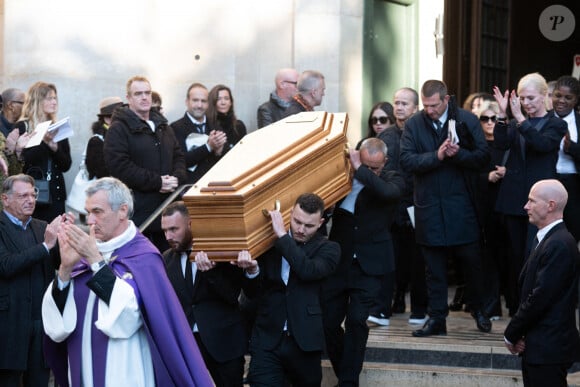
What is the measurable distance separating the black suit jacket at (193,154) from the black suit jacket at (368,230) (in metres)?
1.81

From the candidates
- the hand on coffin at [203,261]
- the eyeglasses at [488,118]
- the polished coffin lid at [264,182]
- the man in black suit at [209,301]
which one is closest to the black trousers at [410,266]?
the eyeglasses at [488,118]

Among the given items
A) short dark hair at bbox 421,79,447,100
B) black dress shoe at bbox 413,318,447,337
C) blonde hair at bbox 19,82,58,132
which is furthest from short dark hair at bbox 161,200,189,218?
black dress shoe at bbox 413,318,447,337

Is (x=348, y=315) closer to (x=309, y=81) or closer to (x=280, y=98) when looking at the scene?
(x=309, y=81)

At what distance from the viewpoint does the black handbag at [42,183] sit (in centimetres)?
1043

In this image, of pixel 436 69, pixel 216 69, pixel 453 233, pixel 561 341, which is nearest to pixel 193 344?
pixel 561 341

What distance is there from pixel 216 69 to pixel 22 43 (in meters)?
1.77

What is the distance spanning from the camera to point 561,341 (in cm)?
812

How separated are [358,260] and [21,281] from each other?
2.37 m

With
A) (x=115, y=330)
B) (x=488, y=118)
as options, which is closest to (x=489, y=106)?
(x=488, y=118)

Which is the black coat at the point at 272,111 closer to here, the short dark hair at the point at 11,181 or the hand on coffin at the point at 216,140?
the hand on coffin at the point at 216,140

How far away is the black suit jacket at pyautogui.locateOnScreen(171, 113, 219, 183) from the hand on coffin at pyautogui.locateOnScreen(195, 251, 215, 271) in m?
2.94

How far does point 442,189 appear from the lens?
1041 cm

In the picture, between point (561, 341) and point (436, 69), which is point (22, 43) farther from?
point (561, 341)


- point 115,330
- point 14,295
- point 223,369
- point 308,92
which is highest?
point 308,92
